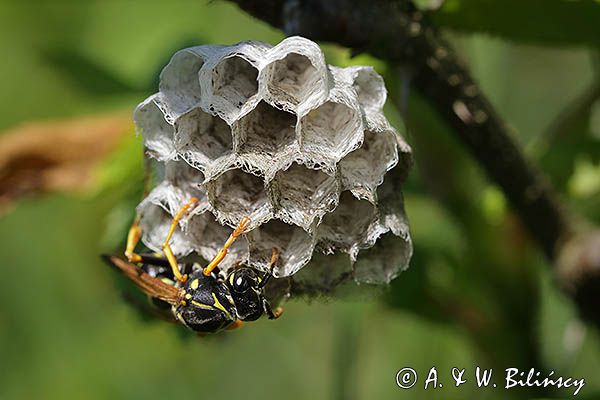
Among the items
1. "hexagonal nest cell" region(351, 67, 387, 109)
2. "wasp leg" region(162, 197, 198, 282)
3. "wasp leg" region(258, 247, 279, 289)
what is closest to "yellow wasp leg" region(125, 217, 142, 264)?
"wasp leg" region(162, 197, 198, 282)

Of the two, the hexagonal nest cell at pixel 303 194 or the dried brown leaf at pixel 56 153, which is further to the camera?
the dried brown leaf at pixel 56 153

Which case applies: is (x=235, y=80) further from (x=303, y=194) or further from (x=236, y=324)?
(x=236, y=324)

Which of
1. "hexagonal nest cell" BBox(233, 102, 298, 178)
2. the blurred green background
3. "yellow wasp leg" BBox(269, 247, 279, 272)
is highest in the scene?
"hexagonal nest cell" BBox(233, 102, 298, 178)

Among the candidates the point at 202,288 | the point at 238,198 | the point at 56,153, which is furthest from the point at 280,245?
the point at 56,153

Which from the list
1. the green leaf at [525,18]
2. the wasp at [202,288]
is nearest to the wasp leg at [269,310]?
the wasp at [202,288]

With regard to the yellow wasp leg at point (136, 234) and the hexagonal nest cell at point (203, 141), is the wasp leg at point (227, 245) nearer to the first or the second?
the hexagonal nest cell at point (203, 141)

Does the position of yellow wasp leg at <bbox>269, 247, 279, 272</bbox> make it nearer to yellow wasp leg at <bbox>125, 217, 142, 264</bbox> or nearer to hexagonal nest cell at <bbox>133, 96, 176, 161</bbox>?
hexagonal nest cell at <bbox>133, 96, 176, 161</bbox>

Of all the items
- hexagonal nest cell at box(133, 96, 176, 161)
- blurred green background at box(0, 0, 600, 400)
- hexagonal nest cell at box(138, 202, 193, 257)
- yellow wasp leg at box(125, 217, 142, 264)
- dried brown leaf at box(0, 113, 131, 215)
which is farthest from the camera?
dried brown leaf at box(0, 113, 131, 215)
